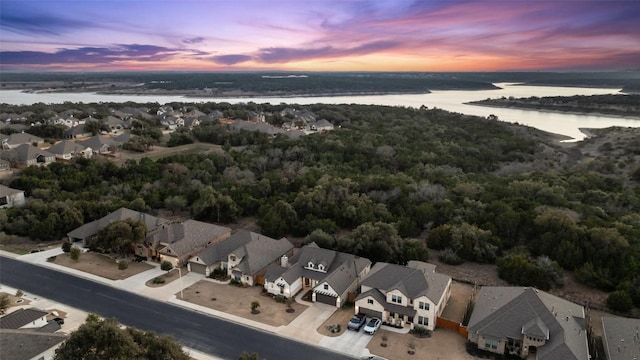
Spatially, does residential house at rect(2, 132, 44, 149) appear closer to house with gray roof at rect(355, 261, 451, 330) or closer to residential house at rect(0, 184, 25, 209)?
residential house at rect(0, 184, 25, 209)

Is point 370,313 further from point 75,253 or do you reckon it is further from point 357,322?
point 75,253

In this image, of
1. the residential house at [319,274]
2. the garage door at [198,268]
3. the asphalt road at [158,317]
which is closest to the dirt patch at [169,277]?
the garage door at [198,268]

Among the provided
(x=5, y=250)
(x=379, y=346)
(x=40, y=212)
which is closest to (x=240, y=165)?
(x=40, y=212)

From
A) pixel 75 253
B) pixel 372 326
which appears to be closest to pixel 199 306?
pixel 372 326

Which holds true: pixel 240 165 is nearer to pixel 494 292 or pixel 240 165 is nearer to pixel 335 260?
pixel 335 260

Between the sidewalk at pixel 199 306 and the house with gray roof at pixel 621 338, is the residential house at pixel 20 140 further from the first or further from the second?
the house with gray roof at pixel 621 338

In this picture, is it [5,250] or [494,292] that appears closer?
[494,292]

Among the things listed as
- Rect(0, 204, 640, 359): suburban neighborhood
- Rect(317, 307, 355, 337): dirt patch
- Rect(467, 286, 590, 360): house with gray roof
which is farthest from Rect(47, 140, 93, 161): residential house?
Rect(467, 286, 590, 360): house with gray roof
